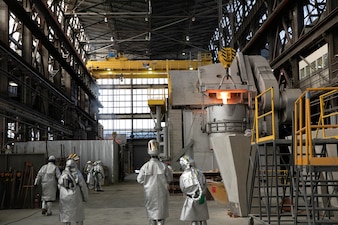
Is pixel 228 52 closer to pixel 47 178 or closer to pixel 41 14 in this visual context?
pixel 47 178

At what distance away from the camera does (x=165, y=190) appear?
25.0 ft

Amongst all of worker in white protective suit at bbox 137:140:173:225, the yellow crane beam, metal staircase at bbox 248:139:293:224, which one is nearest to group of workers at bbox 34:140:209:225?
worker in white protective suit at bbox 137:140:173:225

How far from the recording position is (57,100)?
24.5m

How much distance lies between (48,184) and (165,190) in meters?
4.87

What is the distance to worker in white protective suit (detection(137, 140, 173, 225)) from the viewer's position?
746 centimetres

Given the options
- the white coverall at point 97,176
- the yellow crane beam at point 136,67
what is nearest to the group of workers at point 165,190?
the white coverall at point 97,176

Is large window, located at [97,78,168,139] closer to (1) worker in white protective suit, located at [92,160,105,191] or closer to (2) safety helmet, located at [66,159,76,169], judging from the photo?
(1) worker in white protective suit, located at [92,160,105,191]

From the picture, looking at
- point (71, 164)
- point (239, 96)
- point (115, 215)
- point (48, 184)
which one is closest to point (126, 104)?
point (239, 96)

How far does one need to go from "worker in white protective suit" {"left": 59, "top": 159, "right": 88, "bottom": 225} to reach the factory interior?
273 cm

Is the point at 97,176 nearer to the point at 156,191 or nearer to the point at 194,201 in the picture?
the point at 156,191

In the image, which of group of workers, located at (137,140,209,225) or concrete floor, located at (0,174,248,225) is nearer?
group of workers, located at (137,140,209,225)

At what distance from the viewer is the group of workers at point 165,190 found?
286 inches

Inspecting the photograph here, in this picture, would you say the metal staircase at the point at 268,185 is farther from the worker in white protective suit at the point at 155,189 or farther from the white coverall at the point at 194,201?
the worker in white protective suit at the point at 155,189

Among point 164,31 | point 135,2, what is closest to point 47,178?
point 135,2
